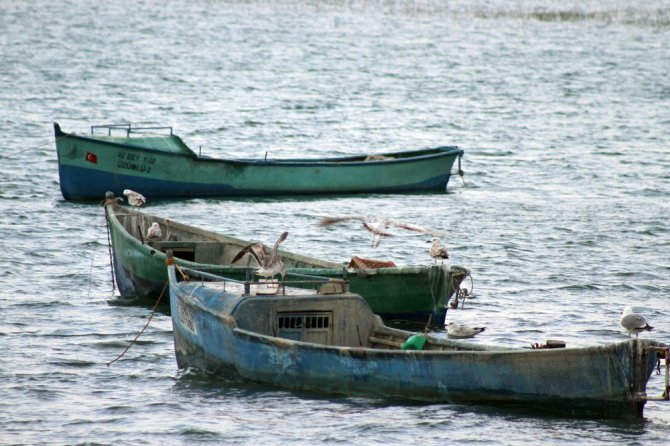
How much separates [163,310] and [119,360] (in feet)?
8.74

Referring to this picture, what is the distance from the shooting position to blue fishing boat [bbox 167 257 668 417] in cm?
1513

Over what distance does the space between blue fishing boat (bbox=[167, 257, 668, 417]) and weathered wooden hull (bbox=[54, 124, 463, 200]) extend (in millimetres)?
12052

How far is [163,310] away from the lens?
21.5m

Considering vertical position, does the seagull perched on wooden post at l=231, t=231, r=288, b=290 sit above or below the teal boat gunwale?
below

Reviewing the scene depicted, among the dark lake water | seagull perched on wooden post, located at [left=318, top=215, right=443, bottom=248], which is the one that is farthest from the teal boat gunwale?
seagull perched on wooden post, located at [left=318, top=215, right=443, bottom=248]

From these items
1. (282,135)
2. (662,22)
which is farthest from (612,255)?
(662,22)

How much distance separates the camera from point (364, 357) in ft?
52.5

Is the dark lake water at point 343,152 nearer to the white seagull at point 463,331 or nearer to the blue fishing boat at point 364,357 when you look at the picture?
the blue fishing boat at point 364,357

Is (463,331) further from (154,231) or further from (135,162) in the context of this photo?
(135,162)

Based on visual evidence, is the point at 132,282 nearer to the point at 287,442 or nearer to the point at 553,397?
the point at 287,442

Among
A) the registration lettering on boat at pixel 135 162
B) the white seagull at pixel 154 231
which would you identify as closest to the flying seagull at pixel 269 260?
the white seagull at pixel 154 231

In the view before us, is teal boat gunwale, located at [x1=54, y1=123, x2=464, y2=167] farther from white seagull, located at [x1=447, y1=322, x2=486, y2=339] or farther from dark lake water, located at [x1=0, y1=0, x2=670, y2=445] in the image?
white seagull, located at [x1=447, y1=322, x2=486, y2=339]

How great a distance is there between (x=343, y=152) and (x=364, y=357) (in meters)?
26.1

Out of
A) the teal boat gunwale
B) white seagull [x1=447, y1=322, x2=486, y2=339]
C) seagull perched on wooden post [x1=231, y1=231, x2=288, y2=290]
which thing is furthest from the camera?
the teal boat gunwale
